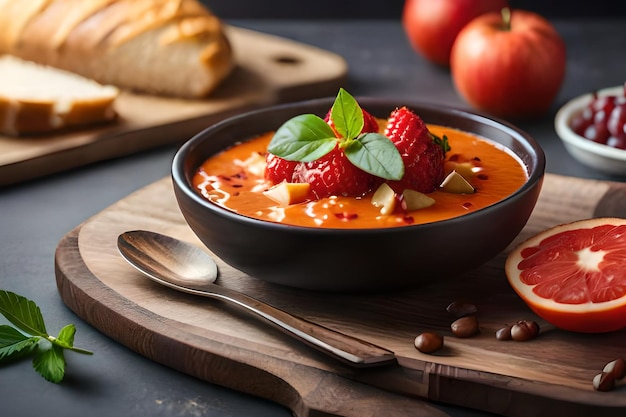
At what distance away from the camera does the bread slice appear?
10.4 feet

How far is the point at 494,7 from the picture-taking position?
3.95m

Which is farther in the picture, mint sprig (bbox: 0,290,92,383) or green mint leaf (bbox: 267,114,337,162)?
green mint leaf (bbox: 267,114,337,162)

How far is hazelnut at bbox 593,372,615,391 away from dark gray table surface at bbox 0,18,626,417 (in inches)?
8.7

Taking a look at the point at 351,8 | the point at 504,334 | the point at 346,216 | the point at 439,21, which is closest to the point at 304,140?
the point at 346,216

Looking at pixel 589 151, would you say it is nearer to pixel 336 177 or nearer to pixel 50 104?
pixel 336 177

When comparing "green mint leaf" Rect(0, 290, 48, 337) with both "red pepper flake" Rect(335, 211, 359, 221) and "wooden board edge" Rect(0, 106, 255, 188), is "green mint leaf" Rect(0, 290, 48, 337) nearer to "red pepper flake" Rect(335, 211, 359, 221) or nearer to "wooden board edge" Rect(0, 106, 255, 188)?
"red pepper flake" Rect(335, 211, 359, 221)

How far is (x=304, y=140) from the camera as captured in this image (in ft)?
6.77

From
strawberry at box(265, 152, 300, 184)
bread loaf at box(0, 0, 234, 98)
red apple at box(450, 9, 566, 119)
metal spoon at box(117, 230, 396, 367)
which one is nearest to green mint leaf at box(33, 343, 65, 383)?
metal spoon at box(117, 230, 396, 367)

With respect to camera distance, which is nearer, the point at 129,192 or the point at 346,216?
the point at 346,216

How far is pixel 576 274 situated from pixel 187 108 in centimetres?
196

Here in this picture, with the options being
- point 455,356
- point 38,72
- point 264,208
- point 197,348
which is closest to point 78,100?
point 38,72

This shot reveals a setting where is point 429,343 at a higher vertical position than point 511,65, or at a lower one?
higher

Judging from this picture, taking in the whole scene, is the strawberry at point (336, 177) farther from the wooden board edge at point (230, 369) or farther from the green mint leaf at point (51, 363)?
the green mint leaf at point (51, 363)

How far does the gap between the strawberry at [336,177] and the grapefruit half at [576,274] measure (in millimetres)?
374
